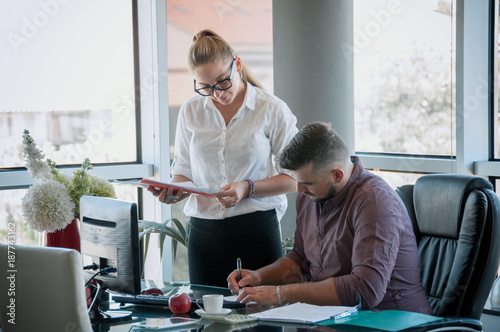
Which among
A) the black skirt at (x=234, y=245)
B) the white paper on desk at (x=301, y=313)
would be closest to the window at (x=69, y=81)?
the black skirt at (x=234, y=245)

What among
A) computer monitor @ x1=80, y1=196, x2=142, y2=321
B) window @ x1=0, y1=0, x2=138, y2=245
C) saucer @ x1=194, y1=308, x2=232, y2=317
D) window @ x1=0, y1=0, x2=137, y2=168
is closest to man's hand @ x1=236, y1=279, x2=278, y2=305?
saucer @ x1=194, y1=308, x2=232, y2=317

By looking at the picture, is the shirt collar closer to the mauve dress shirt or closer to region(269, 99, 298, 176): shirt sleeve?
the mauve dress shirt

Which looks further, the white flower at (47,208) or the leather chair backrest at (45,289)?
the white flower at (47,208)

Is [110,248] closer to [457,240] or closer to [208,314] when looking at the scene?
[208,314]

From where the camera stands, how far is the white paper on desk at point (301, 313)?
6.04 ft

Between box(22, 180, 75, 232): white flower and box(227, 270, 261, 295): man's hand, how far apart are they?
66cm

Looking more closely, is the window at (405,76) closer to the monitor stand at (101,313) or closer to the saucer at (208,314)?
the saucer at (208,314)

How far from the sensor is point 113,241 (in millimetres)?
2092

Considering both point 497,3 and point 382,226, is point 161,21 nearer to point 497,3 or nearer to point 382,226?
point 497,3

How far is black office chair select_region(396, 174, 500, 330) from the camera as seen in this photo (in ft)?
6.75

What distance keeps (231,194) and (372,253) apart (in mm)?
715

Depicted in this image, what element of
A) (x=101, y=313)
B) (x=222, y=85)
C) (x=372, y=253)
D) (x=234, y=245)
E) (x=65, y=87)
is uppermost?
(x=65, y=87)

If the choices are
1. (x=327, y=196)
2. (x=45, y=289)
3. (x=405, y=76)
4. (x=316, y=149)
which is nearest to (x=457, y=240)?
(x=327, y=196)

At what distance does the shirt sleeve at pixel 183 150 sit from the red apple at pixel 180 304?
2.98 ft
